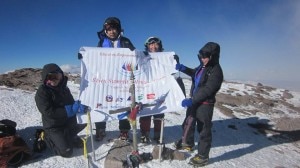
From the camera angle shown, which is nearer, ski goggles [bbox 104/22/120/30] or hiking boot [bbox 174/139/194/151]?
ski goggles [bbox 104/22/120/30]

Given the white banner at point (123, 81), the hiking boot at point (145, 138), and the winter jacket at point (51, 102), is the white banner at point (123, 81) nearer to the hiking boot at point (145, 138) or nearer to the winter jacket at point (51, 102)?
the winter jacket at point (51, 102)

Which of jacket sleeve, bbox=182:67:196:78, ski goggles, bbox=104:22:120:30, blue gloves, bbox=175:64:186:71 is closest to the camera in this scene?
ski goggles, bbox=104:22:120:30

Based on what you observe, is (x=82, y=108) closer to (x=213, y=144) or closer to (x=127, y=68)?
(x=127, y=68)

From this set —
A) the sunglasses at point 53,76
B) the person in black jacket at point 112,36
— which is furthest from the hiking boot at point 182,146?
the sunglasses at point 53,76

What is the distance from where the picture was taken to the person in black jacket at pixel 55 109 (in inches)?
244

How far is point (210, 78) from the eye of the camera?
6.54 metres

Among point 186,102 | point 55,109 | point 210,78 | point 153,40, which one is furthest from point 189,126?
point 55,109

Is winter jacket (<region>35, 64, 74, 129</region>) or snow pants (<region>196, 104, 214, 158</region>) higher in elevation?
winter jacket (<region>35, 64, 74, 129</region>)

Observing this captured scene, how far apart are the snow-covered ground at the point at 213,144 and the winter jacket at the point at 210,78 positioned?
1752mm

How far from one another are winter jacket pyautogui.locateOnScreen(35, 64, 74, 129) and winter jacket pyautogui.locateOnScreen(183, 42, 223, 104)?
3.26 m

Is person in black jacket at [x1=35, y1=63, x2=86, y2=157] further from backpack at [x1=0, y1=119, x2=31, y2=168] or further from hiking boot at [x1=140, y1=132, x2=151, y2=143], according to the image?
hiking boot at [x1=140, y1=132, x2=151, y2=143]

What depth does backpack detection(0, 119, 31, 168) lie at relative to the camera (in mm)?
5680

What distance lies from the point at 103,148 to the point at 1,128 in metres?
2.49

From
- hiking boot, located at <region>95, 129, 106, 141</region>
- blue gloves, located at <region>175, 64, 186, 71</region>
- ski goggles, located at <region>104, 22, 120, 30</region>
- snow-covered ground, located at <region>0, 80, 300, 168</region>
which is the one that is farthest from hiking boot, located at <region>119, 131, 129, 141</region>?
ski goggles, located at <region>104, 22, 120, 30</region>
